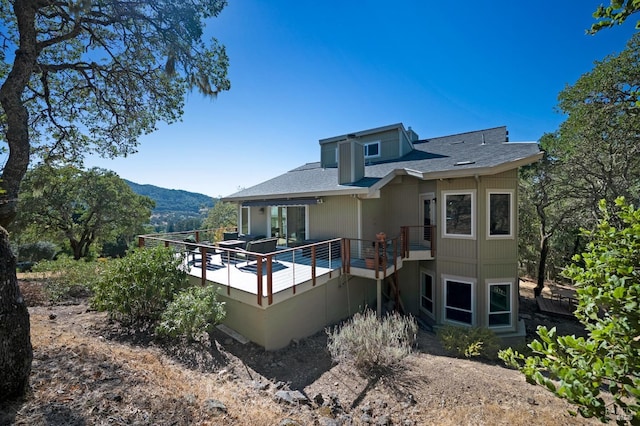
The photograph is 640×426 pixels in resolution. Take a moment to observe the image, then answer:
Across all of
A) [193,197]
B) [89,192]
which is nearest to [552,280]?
[89,192]

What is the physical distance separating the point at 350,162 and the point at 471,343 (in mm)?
7511

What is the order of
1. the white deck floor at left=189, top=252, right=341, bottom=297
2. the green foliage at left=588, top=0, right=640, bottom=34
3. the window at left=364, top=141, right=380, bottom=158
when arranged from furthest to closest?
1. the window at left=364, top=141, right=380, bottom=158
2. the white deck floor at left=189, top=252, right=341, bottom=297
3. the green foliage at left=588, top=0, right=640, bottom=34

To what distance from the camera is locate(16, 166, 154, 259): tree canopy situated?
19938mm

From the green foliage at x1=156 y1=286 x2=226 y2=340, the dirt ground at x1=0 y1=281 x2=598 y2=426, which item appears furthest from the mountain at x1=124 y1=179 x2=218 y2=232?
the dirt ground at x1=0 y1=281 x2=598 y2=426

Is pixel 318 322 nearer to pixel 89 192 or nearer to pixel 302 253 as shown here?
pixel 302 253

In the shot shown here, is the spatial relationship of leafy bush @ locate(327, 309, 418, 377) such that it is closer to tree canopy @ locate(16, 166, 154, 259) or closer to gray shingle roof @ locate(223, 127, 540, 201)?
gray shingle roof @ locate(223, 127, 540, 201)

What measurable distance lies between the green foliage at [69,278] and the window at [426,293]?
1197 centimetres

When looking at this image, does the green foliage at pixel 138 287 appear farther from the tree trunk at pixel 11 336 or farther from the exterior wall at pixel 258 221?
the exterior wall at pixel 258 221

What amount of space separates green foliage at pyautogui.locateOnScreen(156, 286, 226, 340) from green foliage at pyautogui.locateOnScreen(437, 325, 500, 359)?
262 inches

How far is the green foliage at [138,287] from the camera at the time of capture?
6852 mm

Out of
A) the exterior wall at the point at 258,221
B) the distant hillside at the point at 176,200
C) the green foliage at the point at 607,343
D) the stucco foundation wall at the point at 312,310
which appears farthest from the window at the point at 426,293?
the distant hillside at the point at 176,200

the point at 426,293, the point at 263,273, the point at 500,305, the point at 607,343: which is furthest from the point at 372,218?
the point at 607,343

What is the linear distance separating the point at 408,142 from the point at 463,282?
7.98 meters

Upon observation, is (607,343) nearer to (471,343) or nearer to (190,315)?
(471,343)
